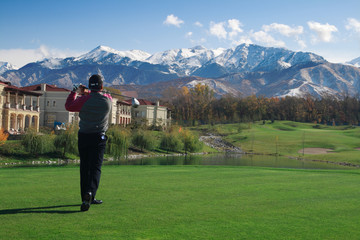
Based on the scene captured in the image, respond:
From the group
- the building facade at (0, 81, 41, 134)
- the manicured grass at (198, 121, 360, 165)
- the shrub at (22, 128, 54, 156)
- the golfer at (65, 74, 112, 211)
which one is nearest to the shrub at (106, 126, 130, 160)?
the shrub at (22, 128, 54, 156)

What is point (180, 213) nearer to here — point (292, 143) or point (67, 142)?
point (67, 142)

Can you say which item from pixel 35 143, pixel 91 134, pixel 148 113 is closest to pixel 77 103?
pixel 91 134

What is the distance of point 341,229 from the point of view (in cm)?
533

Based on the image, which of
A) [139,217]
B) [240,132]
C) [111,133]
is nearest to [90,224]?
[139,217]

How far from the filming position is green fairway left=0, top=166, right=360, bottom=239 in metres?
4.96

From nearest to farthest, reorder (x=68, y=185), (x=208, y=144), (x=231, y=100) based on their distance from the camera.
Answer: (x=68, y=185) < (x=208, y=144) < (x=231, y=100)

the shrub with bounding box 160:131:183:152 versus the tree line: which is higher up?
the tree line

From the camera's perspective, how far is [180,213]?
6.08 meters

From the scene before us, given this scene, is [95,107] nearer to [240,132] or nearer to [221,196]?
[221,196]

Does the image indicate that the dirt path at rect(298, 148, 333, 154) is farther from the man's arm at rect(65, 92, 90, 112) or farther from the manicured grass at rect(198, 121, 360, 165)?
the man's arm at rect(65, 92, 90, 112)

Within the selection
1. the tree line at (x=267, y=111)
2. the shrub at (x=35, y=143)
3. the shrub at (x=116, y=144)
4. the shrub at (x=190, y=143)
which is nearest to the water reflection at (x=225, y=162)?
the shrub at (x=116, y=144)

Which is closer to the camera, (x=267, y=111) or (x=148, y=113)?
(x=148, y=113)

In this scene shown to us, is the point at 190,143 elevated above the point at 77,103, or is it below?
below

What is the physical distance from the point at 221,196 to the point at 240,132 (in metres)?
92.9
